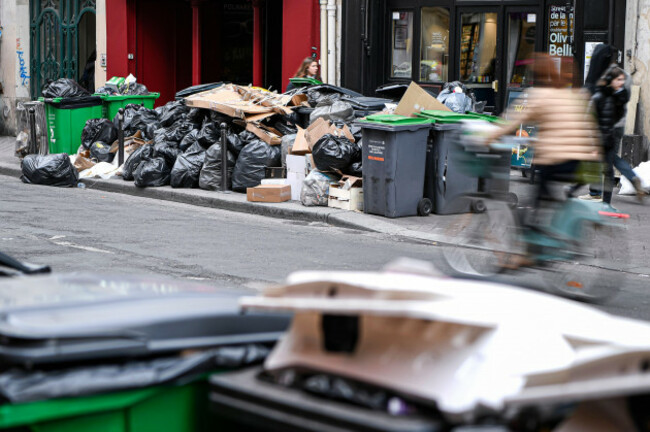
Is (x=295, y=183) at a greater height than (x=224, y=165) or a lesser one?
lesser

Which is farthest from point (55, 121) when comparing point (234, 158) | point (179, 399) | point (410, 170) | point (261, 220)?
point (179, 399)

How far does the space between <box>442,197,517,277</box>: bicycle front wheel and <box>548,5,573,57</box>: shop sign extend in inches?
301

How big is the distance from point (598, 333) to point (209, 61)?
63.1 feet

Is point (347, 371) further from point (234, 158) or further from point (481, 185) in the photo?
point (234, 158)

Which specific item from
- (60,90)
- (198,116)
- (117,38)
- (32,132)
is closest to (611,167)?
(198,116)

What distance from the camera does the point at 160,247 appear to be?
9422 mm

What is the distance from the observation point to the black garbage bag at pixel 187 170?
13.9 metres

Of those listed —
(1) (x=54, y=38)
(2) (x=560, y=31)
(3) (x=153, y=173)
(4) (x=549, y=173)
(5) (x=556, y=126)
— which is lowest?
(3) (x=153, y=173)

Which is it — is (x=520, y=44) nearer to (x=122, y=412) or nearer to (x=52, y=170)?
(x=52, y=170)

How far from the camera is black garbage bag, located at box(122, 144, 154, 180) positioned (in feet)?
48.2

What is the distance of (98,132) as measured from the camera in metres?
16.3

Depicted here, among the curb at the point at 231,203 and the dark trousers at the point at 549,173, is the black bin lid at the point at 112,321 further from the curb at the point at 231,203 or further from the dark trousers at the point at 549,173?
the curb at the point at 231,203

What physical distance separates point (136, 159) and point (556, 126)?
30.2ft

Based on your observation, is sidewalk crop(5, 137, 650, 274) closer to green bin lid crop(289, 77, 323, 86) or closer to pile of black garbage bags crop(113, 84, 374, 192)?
pile of black garbage bags crop(113, 84, 374, 192)
